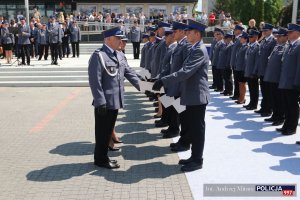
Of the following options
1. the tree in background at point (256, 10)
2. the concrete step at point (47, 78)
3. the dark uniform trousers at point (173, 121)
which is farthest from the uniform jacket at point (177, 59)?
the tree in background at point (256, 10)

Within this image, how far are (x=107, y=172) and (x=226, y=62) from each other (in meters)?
6.70

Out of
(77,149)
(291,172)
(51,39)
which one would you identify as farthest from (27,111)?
(51,39)

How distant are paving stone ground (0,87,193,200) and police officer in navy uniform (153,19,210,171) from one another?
451 mm

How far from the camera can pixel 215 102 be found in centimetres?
1055

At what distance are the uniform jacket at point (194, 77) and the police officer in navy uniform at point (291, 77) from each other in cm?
225

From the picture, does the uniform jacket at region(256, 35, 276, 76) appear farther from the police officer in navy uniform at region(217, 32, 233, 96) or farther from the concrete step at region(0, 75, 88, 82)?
the concrete step at region(0, 75, 88, 82)

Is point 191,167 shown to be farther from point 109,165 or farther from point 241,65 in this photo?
point 241,65

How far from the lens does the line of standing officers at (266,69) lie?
278 inches

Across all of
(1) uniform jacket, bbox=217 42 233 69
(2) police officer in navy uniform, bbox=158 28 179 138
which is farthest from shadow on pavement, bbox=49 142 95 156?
(1) uniform jacket, bbox=217 42 233 69

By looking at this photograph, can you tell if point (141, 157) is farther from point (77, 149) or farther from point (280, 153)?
point (280, 153)

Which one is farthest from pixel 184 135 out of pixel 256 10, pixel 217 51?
pixel 256 10

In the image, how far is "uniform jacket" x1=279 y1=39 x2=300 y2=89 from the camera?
6945mm

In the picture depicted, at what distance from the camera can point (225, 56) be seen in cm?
1123

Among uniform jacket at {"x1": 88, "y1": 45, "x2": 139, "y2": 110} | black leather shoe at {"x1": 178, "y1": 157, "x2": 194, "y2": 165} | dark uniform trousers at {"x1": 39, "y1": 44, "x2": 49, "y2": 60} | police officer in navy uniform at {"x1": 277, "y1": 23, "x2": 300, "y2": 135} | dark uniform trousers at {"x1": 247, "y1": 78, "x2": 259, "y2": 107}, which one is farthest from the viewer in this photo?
dark uniform trousers at {"x1": 39, "y1": 44, "x2": 49, "y2": 60}
